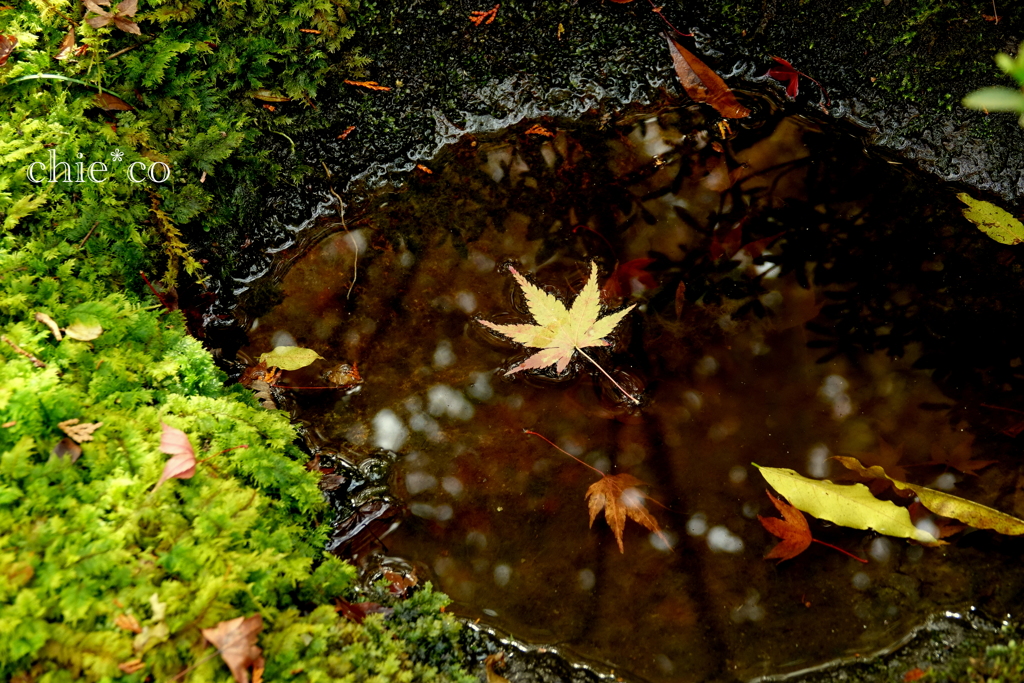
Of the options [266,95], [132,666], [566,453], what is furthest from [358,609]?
[266,95]

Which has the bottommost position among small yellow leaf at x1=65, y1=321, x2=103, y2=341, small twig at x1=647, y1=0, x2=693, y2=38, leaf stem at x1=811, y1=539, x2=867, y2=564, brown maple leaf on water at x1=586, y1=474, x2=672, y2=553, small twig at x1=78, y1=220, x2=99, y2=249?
leaf stem at x1=811, y1=539, x2=867, y2=564

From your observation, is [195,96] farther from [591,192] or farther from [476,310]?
[591,192]

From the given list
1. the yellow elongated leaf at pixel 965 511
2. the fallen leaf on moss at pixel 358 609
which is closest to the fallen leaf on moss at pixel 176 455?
the fallen leaf on moss at pixel 358 609

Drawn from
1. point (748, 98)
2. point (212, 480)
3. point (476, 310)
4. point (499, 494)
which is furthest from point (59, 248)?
point (748, 98)

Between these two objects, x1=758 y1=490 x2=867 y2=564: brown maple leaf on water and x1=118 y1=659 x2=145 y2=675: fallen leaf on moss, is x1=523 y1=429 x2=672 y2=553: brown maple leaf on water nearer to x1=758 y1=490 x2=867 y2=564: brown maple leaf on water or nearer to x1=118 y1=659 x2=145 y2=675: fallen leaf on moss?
x1=758 y1=490 x2=867 y2=564: brown maple leaf on water

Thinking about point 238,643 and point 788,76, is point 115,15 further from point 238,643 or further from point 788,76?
point 788,76

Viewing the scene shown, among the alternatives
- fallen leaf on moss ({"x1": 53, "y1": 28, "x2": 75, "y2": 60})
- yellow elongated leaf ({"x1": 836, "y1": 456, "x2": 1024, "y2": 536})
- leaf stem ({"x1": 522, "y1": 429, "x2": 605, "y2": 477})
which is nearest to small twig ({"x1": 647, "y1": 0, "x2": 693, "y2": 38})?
leaf stem ({"x1": 522, "y1": 429, "x2": 605, "y2": 477})
